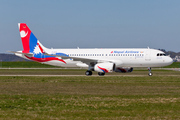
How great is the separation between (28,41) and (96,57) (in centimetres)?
1146

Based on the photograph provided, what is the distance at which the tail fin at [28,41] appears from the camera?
4534cm

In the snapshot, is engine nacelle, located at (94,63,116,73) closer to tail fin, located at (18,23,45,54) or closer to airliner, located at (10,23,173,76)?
airliner, located at (10,23,173,76)

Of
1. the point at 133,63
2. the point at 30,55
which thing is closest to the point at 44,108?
the point at 133,63

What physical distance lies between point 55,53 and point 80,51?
4004 mm

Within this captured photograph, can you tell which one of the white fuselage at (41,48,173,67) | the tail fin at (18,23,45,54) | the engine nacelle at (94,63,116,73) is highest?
the tail fin at (18,23,45,54)

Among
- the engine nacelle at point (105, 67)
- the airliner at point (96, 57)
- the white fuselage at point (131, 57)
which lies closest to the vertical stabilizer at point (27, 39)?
the airliner at point (96, 57)

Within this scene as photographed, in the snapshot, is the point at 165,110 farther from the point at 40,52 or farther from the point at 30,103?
the point at 40,52

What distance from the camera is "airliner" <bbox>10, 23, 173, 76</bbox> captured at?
41.4m

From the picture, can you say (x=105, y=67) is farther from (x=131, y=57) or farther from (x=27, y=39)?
(x=27, y=39)

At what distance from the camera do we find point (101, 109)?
13.6 m

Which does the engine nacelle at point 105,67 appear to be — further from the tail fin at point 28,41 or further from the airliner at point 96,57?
the tail fin at point 28,41

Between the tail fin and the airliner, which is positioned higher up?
the tail fin

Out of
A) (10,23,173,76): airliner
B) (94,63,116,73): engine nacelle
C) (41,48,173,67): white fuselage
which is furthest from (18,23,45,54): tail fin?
(94,63,116,73): engine nacelle

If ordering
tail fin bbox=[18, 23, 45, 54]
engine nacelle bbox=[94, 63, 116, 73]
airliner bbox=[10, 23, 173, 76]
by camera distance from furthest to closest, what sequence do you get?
tail fin bbox=[18, 23, 45, 54] < airliner bbox=[10, 23, 173, 76] < engine nacelle bbox=[94, 63, 116, 73]
